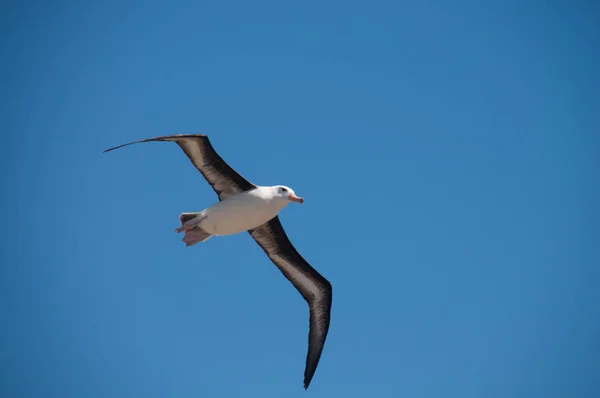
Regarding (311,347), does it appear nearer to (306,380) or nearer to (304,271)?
(306,380)

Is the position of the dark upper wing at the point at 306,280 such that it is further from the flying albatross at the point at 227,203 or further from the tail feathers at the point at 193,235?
the tail feathers at the point at 193,235

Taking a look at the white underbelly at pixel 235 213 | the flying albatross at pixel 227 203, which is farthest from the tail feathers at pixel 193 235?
the white underbelly at pixel 235 213

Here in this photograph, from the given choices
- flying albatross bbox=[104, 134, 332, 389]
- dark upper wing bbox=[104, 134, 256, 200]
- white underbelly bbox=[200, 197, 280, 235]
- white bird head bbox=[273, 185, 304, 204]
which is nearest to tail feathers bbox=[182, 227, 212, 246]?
flying albatross bbox=[104, 134, 332, 389]

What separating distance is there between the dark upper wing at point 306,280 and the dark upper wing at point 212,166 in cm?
128

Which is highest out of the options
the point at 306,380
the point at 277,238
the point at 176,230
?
the point at 277,238

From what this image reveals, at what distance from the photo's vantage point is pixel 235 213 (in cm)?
1224

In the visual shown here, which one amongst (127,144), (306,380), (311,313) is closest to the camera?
(127,144)

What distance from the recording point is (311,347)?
1412cm

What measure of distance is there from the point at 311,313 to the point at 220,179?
403 cm

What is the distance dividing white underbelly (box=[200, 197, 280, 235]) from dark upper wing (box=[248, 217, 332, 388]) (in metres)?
1.05

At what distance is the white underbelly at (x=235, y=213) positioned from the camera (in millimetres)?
12266

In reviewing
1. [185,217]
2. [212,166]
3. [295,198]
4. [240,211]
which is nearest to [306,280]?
[295,198]

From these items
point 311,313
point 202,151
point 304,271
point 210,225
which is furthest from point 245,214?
point 311,313

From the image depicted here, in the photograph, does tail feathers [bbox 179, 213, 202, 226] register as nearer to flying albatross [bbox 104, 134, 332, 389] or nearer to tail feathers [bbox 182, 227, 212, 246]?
flying albatross [bbox 104, 134, 332, 389]
